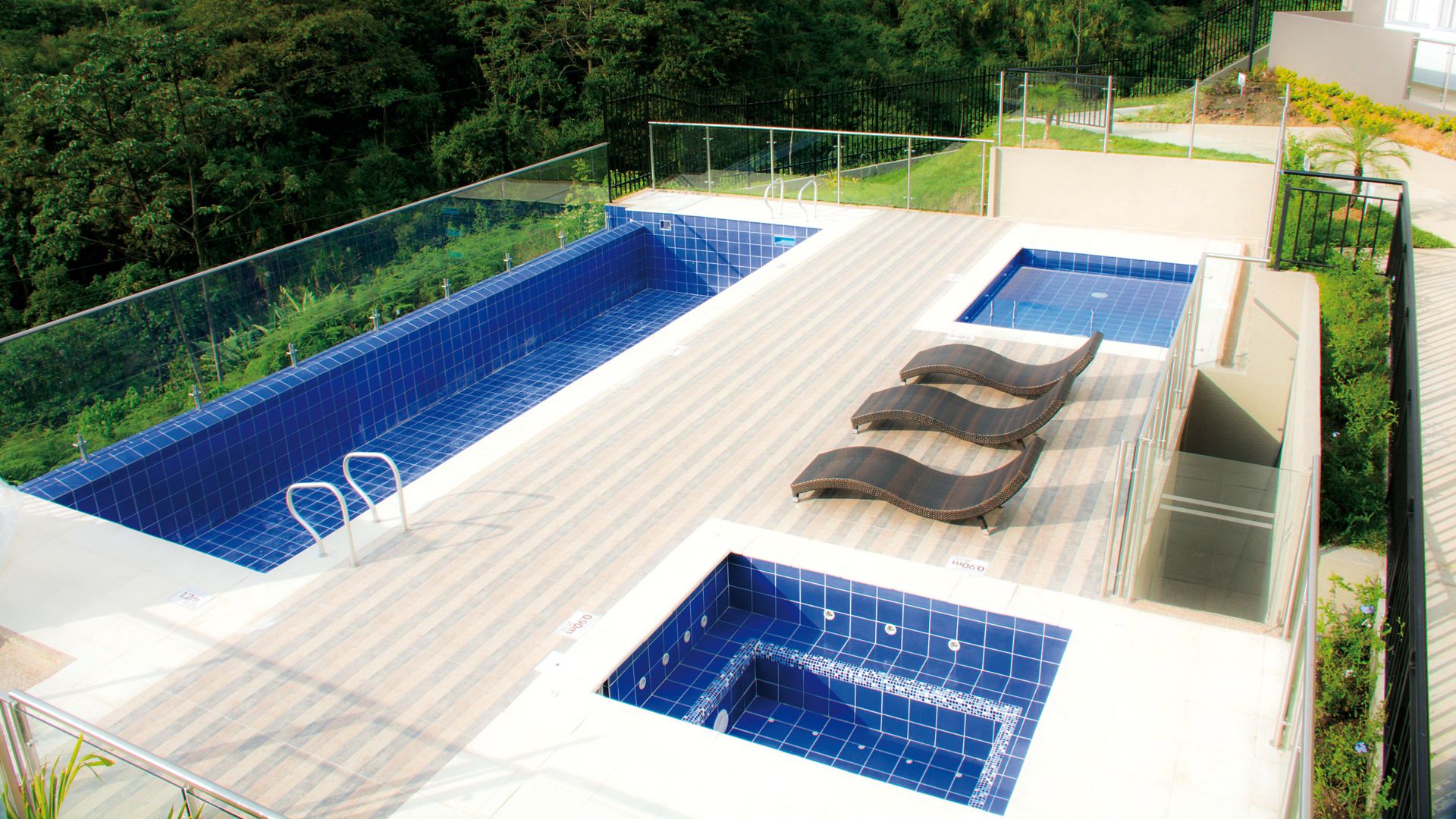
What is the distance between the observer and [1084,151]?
13148mm

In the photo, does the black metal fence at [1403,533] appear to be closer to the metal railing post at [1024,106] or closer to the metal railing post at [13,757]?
the metal railing post at [1024,106]

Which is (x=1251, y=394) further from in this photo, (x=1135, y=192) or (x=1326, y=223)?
(x=1326, y=223)

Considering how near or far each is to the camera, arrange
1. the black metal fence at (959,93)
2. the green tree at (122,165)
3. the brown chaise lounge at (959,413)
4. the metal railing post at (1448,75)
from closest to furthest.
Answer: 1. the brown chaise lounge at (959,413)
2. the metal railing post at (1448,75)
3. the green tree at (122,165)
4. the black metal fence at (959,93)

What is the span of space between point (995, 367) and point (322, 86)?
21.9 metres

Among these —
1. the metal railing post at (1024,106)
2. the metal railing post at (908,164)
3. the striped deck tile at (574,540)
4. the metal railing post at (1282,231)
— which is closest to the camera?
the striped deck tile at (574,540)

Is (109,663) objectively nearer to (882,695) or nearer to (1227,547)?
(882,695)

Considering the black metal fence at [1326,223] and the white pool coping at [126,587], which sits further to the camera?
the black metal fence at [1326,223]

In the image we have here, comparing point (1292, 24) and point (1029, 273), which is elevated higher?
point (1292, 24)

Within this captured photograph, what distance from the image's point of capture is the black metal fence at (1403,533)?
175 inches

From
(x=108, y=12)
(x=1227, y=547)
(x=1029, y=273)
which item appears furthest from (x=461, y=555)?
(x=108, y=12)

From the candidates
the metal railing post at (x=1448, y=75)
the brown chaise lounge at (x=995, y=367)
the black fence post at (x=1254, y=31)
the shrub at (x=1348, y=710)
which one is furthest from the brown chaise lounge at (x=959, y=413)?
the black fence post at (x=1254, y=31)

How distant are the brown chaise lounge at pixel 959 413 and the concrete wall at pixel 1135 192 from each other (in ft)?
18.8

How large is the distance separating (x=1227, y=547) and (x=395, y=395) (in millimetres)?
7286

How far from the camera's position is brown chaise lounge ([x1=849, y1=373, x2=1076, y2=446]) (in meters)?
7.64
